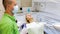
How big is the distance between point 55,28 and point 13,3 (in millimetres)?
869

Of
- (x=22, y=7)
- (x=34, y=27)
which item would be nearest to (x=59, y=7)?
(x=34, y=27)

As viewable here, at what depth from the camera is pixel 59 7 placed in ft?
9.02

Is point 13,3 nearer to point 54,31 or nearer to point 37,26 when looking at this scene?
point 37,26

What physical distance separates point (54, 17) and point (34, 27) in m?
0.79

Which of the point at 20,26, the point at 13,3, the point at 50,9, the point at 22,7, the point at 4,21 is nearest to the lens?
the point at 4,21

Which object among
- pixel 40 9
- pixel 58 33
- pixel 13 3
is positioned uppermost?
pixel 13 3

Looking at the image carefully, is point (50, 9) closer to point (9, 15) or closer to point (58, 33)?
point (58, 33)

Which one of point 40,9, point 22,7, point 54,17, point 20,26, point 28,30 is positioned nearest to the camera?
point 28,30

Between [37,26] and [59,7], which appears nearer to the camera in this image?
[37,26]

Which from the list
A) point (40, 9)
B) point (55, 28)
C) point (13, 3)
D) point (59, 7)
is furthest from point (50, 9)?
point (13, 3)

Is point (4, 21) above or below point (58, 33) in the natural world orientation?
above

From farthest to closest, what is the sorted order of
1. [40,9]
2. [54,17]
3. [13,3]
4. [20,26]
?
[40,9] → [54,17] → [20,26] → [13,3]

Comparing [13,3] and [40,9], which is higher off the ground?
[13,3]

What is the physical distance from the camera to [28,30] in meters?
2.08
